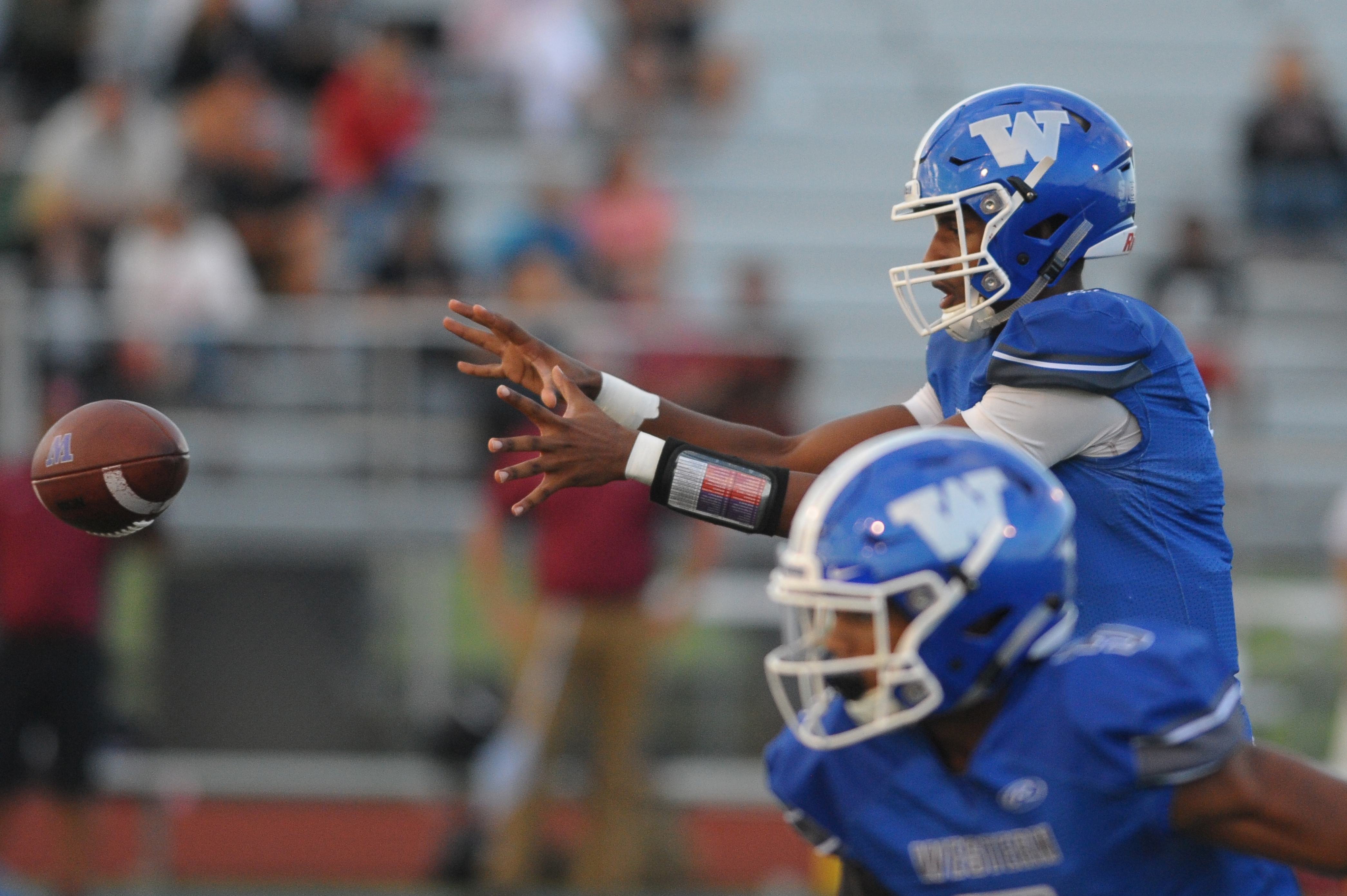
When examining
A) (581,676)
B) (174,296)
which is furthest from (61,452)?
(174,296)

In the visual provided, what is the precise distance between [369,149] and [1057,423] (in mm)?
6868

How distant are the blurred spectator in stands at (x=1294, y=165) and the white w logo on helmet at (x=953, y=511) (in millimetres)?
8189

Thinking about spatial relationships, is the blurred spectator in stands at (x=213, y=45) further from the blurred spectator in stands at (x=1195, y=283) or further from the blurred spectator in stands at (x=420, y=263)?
the blurred spectator in stands at (x=1195, y=283)

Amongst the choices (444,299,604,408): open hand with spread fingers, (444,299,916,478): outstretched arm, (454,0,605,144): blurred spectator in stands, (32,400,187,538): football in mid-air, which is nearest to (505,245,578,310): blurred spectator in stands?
(454,0,605,144): blurred spectator in stands

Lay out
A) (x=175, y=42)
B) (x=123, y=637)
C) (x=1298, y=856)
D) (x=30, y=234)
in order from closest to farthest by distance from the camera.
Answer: (x=1298, y=856)
(x=123, y=637)
(x=30, y=234)
(x=175, y=42)

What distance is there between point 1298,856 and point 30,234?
7802 mm

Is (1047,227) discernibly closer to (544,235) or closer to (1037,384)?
(1037,384)

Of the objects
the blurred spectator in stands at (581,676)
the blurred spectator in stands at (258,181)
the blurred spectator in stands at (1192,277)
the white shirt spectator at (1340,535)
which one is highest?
the blurred spectator in stands at (258,181)

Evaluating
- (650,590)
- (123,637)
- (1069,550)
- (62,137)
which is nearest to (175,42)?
(62,137)

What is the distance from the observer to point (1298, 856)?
201 centimetres

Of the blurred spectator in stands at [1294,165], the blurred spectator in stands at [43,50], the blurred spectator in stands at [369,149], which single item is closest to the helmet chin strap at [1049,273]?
the blurred spectator in stands at [369,149]

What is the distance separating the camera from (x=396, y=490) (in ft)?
25.9

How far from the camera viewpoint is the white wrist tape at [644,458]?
9.06ft

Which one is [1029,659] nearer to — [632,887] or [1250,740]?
[1250,740]
